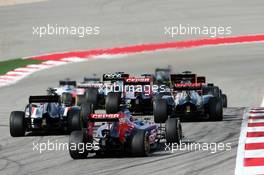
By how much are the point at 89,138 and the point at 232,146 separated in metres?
3.40

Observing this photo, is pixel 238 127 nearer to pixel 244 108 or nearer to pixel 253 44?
pixel 244 108

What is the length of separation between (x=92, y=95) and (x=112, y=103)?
2548mm

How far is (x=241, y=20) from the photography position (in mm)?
48938

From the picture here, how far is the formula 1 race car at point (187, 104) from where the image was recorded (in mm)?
24875

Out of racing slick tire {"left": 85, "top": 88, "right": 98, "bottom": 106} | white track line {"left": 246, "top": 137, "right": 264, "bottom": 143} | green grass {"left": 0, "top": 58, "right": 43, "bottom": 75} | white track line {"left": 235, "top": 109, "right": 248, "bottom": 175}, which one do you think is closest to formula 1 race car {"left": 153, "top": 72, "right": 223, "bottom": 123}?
white track line {"left": 235, "top": 109, "right": 248, "bottom": 175}

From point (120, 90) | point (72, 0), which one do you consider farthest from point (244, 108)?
point (72, 0)

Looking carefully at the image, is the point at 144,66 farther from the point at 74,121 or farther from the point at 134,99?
the point at 74,121

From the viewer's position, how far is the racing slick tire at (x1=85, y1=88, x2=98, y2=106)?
1189 inches

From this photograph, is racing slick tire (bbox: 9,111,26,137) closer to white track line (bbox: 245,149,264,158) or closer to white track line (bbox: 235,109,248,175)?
white track line (bbox: 235,109,248,175)

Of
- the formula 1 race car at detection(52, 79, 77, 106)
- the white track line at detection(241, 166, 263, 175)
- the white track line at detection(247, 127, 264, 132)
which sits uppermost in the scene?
the formula 1 race car at detection(52, 79, 77, 106)

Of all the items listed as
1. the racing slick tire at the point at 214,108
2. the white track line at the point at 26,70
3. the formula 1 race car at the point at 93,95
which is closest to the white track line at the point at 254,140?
the racing slick tire at the point at 214,108

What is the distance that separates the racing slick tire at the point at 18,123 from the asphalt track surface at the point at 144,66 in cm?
27

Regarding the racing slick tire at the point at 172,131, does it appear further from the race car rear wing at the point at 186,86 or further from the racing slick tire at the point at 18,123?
the race car rear wing at the point at 186,86

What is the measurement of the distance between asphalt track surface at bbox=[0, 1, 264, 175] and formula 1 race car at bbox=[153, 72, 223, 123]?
0.38m
